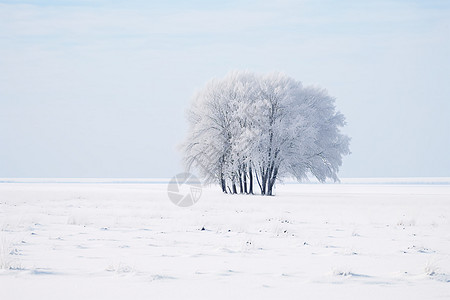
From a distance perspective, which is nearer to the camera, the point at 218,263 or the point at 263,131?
the point at 218,263

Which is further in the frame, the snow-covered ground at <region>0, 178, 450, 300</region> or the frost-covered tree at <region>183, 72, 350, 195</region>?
the frost-covered tree at <region>183, 72, 350, 195</region>

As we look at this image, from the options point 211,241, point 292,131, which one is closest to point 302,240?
point 211,241

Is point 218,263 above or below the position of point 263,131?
below

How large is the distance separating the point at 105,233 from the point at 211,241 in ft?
12.7

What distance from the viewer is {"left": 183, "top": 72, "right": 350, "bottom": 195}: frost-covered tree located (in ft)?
152

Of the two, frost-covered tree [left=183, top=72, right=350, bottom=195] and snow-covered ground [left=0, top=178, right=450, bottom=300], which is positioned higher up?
frost-covered tree [left=183, top=72, right=350, bottom=195]

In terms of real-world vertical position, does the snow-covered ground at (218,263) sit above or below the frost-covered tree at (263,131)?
below

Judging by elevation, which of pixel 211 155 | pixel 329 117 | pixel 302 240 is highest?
pixel 329 117

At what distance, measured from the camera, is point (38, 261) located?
924 cm

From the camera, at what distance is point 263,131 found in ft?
155

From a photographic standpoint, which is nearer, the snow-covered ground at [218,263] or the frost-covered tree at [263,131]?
the snow-covered ground at [218,263]

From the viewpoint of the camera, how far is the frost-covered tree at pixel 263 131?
152ft

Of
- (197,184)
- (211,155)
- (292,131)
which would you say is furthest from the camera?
(197,184)

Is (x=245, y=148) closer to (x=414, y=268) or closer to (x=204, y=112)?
(x=204, y=112)
